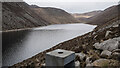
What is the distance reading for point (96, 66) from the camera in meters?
→ 8.27

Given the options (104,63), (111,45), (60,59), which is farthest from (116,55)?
(60,59)

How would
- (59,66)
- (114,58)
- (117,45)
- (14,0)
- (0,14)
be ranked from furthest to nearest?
(14,0), (0,14), (117,45), (114,58), (59,66)

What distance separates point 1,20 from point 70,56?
7815 centimetres

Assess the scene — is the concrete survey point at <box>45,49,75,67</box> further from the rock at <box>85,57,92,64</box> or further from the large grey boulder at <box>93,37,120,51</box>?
the large grey boulder at <box>93,37,120,51</box>

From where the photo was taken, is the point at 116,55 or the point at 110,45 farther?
the point at 110,45

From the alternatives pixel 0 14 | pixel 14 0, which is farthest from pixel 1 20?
pixel 14 0

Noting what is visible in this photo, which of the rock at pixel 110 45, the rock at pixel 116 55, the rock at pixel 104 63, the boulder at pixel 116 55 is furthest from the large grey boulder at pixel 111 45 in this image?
the rock at pixel 104 63

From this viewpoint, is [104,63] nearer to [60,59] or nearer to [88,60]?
[88,60]

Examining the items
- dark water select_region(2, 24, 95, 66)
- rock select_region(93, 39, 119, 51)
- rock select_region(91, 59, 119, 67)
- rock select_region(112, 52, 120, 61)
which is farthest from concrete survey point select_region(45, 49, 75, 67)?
dark water select_region(2, 24, 95, 66)

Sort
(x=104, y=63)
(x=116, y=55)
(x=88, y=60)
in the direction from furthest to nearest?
(x=88, y=60)
(x=116, y=55)
(x=104, y=63)

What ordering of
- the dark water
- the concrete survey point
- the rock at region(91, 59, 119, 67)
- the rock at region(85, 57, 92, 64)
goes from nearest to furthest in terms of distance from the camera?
1. the concrete survey point
2. the rock at region(91, 59, 119, 67)
3. the rock at region(85, 57, 92, 64)
4. the dark water

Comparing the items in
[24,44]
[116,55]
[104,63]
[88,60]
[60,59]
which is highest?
[60,59]

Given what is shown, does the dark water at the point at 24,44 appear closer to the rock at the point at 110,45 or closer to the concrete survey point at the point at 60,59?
the concrete survey point at the point at 60,59

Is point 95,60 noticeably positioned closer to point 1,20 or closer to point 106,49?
point 106,49
